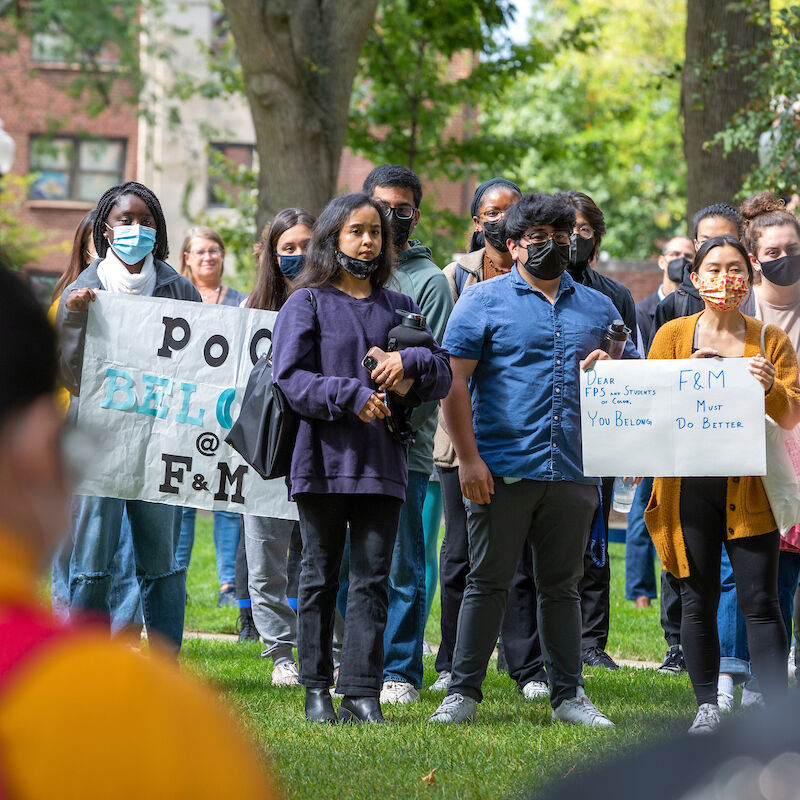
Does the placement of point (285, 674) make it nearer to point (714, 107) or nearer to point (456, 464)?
point (456, 464)

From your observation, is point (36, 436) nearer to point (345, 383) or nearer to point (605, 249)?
point (345, 383)

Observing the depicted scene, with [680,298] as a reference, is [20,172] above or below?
above

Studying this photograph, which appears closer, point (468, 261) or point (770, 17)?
point (468, 261)

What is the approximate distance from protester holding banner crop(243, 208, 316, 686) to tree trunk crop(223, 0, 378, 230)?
18.0 ft

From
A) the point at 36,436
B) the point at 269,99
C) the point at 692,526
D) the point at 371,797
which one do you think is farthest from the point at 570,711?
the point at 269,99

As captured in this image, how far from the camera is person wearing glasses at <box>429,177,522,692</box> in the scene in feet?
20.9

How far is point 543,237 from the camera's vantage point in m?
5.63

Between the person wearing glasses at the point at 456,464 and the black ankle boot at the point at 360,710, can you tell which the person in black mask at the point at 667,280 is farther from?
the black ankle boot at the point at 360,710

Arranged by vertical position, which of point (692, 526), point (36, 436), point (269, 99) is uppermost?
point (269, 99)

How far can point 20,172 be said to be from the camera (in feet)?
124

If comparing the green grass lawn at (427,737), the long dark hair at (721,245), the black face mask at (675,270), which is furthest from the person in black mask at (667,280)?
the green grass lawn at (427,737)

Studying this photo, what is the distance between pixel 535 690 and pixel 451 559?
0.77 m

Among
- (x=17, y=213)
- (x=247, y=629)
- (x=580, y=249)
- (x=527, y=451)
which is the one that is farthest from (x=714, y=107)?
(x=17, y=213)

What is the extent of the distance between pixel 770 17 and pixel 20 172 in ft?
98.4
